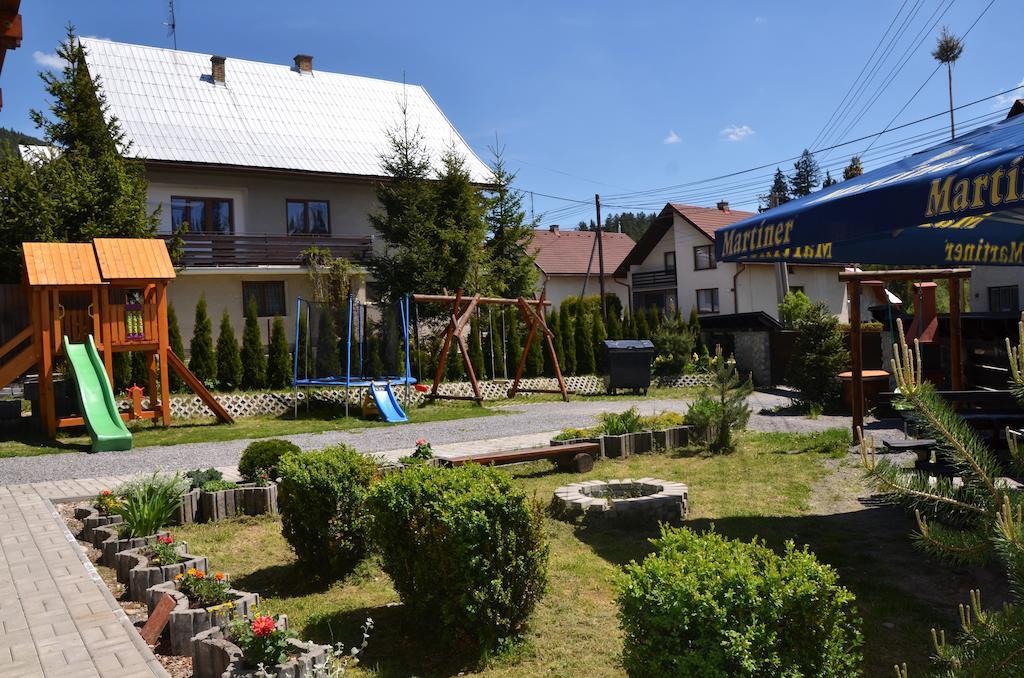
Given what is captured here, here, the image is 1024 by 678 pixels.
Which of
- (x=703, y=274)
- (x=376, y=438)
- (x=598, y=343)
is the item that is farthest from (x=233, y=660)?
(x=703, y=274)

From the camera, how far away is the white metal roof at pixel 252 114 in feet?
75.0

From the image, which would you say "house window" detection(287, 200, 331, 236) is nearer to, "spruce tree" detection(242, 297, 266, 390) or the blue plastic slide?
"spruce tree" detection(242, 297, 266, 390)

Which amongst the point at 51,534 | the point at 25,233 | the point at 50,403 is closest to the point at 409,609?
the point at 51,534

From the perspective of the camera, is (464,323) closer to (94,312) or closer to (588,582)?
(94,312)

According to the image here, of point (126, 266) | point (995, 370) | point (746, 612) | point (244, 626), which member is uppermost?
point (126, 266)

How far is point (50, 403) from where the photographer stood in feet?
42.6

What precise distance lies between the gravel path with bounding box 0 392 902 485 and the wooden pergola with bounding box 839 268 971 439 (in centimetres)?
67

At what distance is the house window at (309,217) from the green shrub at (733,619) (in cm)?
2267

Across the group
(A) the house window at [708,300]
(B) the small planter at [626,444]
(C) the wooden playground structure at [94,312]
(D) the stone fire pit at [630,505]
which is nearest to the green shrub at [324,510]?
(D) the stone fire pit at [630,505]

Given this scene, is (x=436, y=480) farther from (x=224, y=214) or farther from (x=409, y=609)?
(x=224, y=214)

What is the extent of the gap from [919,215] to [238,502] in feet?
20.8

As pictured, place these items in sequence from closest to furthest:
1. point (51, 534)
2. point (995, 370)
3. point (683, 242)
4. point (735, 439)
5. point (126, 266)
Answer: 1. point (51, 534)
2. point (995, 370)
3. point (735, 439)
4. point (126, 266)
5. point (683, 242)

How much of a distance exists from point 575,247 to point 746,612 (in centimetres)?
4460

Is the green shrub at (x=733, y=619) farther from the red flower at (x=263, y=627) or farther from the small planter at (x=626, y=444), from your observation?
the small planter at (x=626, y=444)
